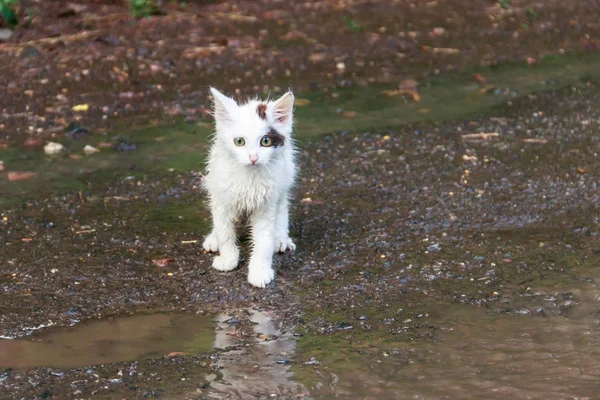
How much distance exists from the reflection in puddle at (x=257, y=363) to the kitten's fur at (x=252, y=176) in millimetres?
560

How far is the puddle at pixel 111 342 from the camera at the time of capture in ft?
14.3

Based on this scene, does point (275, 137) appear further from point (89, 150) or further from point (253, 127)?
point (89, 150)

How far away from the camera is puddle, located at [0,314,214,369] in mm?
4363

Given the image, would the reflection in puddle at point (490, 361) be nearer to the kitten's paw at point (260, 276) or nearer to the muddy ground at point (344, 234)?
the muddy ground at point (344, 234)

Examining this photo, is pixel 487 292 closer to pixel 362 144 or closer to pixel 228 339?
pixel 228 339

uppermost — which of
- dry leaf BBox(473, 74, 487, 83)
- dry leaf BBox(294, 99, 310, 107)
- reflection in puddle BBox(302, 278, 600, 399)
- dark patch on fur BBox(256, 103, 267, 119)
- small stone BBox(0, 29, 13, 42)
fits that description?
dark patch on fur BBox(256, 103, 267, 119)

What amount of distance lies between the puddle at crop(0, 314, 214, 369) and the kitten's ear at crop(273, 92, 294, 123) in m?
1.19

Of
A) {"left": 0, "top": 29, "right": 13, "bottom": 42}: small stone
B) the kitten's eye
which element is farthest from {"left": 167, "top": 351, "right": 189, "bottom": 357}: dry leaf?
{"left": 0, "top": 29, "right": 13, "bottom": 42}: small stone

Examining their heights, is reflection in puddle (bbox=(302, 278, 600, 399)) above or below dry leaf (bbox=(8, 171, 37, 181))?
above

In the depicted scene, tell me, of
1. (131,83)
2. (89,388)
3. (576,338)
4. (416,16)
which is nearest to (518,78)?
(416,16)

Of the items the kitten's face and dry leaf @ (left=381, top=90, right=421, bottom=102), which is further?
dry leaf @ (left=381, top=90, right=421, bottom=102)

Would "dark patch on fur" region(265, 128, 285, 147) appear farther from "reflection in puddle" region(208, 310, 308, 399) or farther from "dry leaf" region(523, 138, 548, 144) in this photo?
"dry leaf" region(523, 138, 548, 144)

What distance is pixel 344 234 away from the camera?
6008mm

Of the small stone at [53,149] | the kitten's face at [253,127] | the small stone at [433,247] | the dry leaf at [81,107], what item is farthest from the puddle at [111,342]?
the dry leaf at [81,107]
